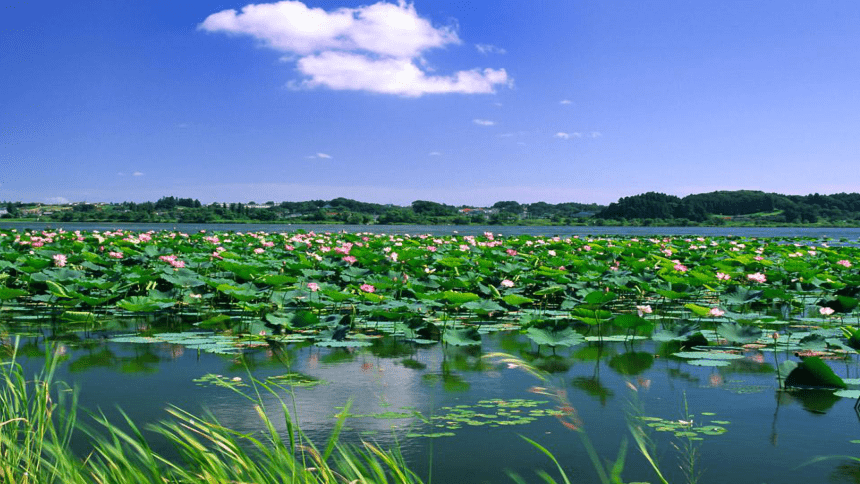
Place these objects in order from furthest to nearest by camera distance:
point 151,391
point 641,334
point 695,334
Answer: point 641,334
point 695,334
point 151,391

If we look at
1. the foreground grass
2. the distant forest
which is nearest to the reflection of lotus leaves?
the foreground grass

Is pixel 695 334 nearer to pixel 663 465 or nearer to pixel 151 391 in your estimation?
pixel 663 465

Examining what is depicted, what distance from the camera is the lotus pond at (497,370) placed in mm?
2957

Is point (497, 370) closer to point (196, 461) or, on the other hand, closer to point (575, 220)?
point (196, 461)

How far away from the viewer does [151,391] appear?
391cm

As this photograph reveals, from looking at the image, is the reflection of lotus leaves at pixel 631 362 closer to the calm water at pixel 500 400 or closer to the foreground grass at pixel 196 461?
the calm water at pixel 500 400

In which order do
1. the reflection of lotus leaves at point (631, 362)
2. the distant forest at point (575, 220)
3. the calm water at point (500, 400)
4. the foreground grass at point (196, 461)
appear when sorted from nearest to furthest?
1. the foreground grass at point (196, 461)
2. the calm water at point (500, 400)
3. the reflection of lotus leaves at point (631, 362)
4. the distant forest at point (575, 220)

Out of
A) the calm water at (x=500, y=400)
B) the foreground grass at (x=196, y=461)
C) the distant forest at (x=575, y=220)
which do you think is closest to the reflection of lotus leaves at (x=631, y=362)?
the calm water at (x=500, y=400)

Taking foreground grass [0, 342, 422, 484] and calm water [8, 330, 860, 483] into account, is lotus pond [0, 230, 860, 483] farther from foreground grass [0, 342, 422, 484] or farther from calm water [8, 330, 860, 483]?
foreground grass [0, 342, 422, 484]

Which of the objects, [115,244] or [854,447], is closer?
[854,447]

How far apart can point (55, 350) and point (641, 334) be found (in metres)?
5.00

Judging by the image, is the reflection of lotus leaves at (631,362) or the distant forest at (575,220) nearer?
the reflection of lotus leaves at (631,362)

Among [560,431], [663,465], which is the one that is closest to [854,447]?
[663,465]

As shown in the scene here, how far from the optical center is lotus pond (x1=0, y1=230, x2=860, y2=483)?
296 cm
